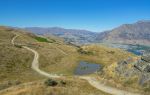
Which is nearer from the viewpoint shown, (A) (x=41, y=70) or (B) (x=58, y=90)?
(B) (x=58, y=90)

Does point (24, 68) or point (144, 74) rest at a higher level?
point (144, 74)

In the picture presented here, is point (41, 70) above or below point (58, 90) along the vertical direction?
below

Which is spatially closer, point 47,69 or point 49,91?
point 49,91

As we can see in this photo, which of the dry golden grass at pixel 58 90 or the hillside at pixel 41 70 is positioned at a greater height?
the dry golden grass at pixel 58 90

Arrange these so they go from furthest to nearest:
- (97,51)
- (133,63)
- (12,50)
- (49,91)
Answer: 1. (97,51)
2. (12,50)
3. (133,63)
4. (49,91)

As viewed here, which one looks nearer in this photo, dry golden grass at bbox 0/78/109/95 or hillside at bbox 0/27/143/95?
dry golden grass at bbox 0/78/109/95

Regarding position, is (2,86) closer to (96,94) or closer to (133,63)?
(96,94)

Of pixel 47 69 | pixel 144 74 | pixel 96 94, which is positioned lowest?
pixel 47 69

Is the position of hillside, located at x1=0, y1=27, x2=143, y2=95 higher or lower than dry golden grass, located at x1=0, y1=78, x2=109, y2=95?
lower

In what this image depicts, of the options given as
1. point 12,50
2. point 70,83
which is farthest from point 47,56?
point 70,83

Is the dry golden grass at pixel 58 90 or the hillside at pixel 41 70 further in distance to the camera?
the hillside at pixel 41 70

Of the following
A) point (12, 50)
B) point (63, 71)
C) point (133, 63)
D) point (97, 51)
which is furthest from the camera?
point (97, 51)
